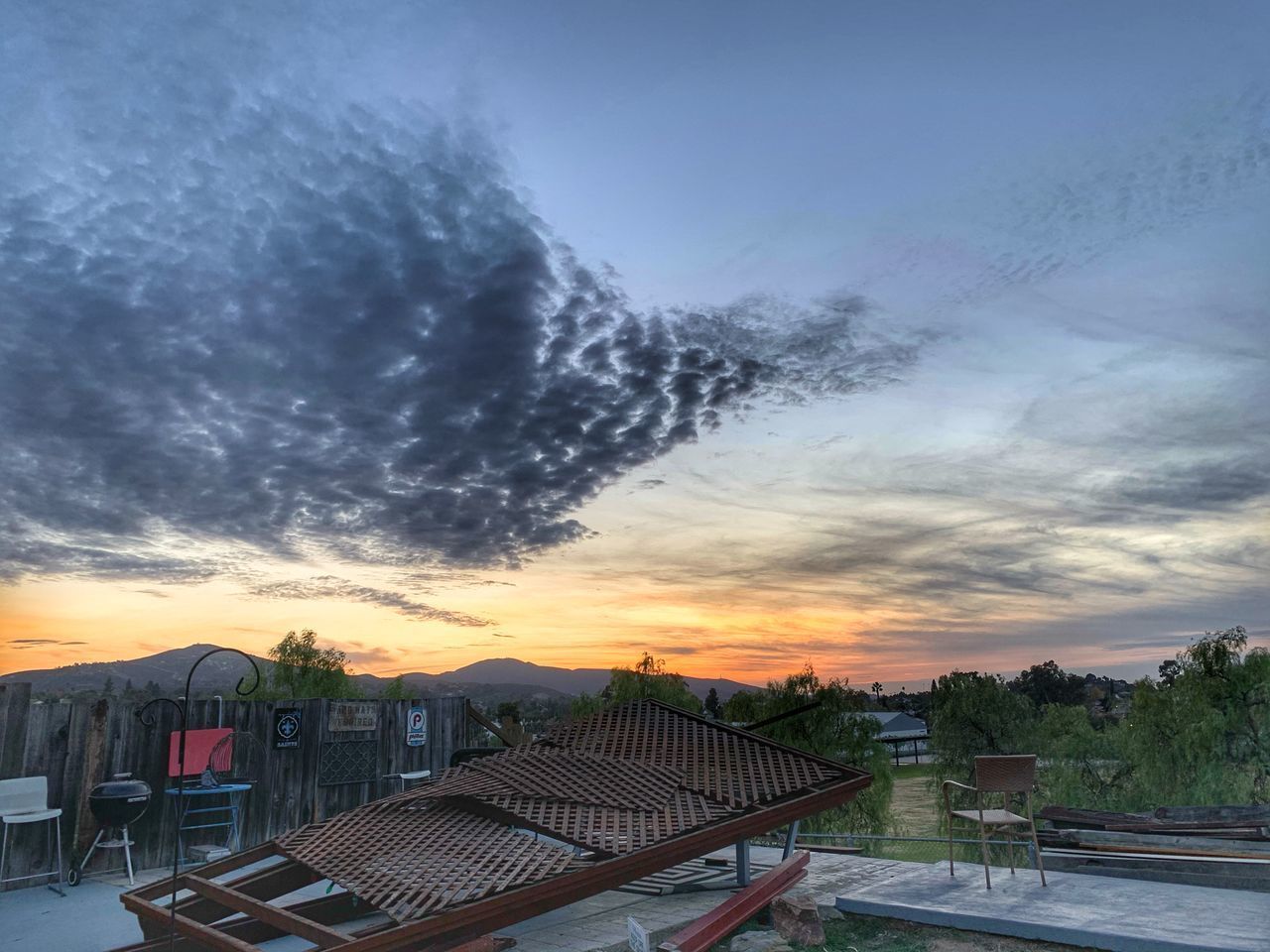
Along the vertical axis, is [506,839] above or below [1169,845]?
above

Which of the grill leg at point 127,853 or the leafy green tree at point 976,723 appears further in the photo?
the leafy green tree at point 976,723

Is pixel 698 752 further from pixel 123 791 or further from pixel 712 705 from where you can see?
pixel 712 705

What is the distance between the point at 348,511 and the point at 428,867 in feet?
32.0

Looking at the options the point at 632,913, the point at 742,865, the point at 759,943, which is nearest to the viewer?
the point at 759,943

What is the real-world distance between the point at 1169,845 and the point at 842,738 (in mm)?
10715

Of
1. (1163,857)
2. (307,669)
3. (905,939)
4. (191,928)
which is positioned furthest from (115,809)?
(307,669)

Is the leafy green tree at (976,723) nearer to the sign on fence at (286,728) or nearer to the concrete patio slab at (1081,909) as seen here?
the concrete patio slab at (1081,909)

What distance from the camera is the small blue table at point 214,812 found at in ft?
30.9

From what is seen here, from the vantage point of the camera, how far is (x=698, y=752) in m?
6.68

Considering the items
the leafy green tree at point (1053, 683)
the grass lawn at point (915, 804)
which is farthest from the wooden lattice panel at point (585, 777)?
the leafy green tree at point (1053, 683)

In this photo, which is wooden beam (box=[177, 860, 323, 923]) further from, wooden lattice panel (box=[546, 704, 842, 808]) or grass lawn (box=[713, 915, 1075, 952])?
grass lawn (box=[713, 915, 1075, 952])

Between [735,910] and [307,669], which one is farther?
[307,669]

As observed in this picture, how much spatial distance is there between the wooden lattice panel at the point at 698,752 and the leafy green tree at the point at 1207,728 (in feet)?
42.3

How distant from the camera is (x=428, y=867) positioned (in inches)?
169
